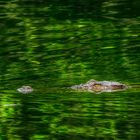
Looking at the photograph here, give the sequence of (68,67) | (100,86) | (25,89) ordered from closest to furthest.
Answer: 1. (100,86)
2. (25,89)
3. (68,67)

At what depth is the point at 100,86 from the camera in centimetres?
1331

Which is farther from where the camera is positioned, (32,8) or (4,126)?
(32,8)

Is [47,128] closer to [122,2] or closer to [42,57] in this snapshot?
[42,57]

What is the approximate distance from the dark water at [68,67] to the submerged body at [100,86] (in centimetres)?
24

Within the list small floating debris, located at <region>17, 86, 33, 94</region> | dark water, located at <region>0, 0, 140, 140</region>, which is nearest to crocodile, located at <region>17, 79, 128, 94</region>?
small floating debris, located at <region>17, 86, 33, 94</region>

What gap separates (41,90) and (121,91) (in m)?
1.39

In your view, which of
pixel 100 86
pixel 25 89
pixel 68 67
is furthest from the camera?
pixel 68 67

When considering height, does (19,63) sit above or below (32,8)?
above

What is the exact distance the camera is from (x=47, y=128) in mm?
10539

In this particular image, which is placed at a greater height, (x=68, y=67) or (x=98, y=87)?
(x=98, y=87)

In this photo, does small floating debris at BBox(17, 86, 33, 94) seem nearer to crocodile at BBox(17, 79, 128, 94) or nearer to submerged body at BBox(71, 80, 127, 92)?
crocodile at BBox(17, 79, 128, 94)

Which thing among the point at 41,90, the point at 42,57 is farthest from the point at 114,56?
the point at 41,90

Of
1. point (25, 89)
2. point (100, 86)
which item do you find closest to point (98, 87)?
point (100, 86)

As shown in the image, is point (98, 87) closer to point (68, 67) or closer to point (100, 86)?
point (100, 86)
